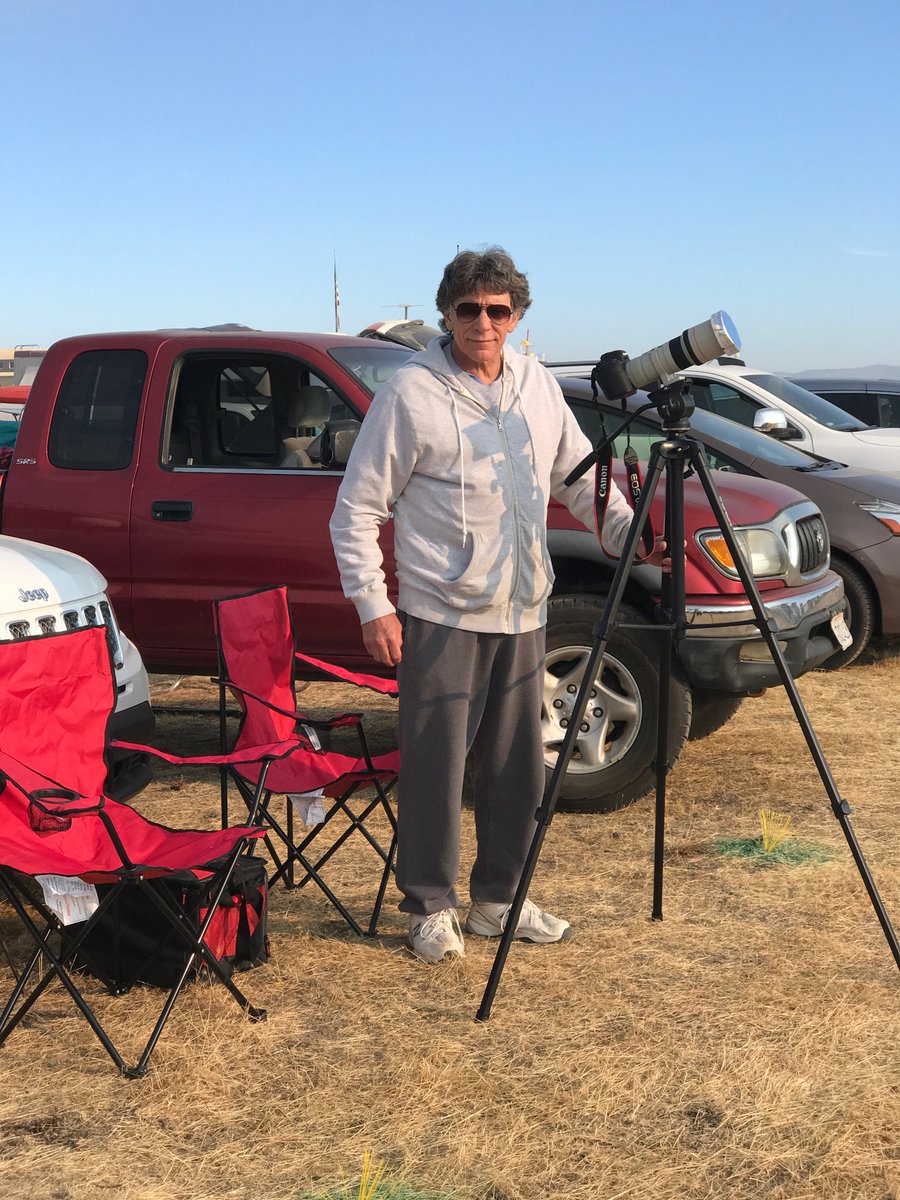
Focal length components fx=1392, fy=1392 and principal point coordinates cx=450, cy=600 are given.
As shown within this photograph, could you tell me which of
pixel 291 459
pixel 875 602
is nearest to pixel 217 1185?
pixel 291 459

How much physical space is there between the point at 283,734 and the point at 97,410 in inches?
78.9

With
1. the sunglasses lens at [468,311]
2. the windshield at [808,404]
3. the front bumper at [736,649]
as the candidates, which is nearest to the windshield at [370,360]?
the front bumper at [736,649]

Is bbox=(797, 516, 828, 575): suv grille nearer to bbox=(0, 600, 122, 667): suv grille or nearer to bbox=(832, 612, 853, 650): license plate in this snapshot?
bbox=(832, 612, 853, 650): license plate

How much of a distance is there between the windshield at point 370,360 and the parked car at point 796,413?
355 cm

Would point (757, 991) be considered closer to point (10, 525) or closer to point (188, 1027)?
point (188, 1027)

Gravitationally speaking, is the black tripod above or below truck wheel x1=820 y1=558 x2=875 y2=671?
above

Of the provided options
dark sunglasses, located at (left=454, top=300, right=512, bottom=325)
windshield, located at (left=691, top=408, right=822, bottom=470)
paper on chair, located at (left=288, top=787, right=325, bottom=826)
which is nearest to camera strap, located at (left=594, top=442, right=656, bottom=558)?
dark sunglasses, located at (left=454, top=300, right=512, bottom=325)

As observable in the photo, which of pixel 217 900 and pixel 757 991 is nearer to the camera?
pixel 217 900

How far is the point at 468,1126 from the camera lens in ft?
10.1

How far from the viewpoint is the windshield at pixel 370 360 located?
5785mm

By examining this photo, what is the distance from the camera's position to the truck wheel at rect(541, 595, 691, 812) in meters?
5.31

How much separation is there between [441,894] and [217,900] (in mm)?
795

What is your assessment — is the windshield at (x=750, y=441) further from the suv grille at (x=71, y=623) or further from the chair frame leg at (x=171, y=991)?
the chair frame leg at (x=171, y=991)

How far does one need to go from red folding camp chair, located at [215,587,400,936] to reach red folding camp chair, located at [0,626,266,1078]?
16.2 inches
